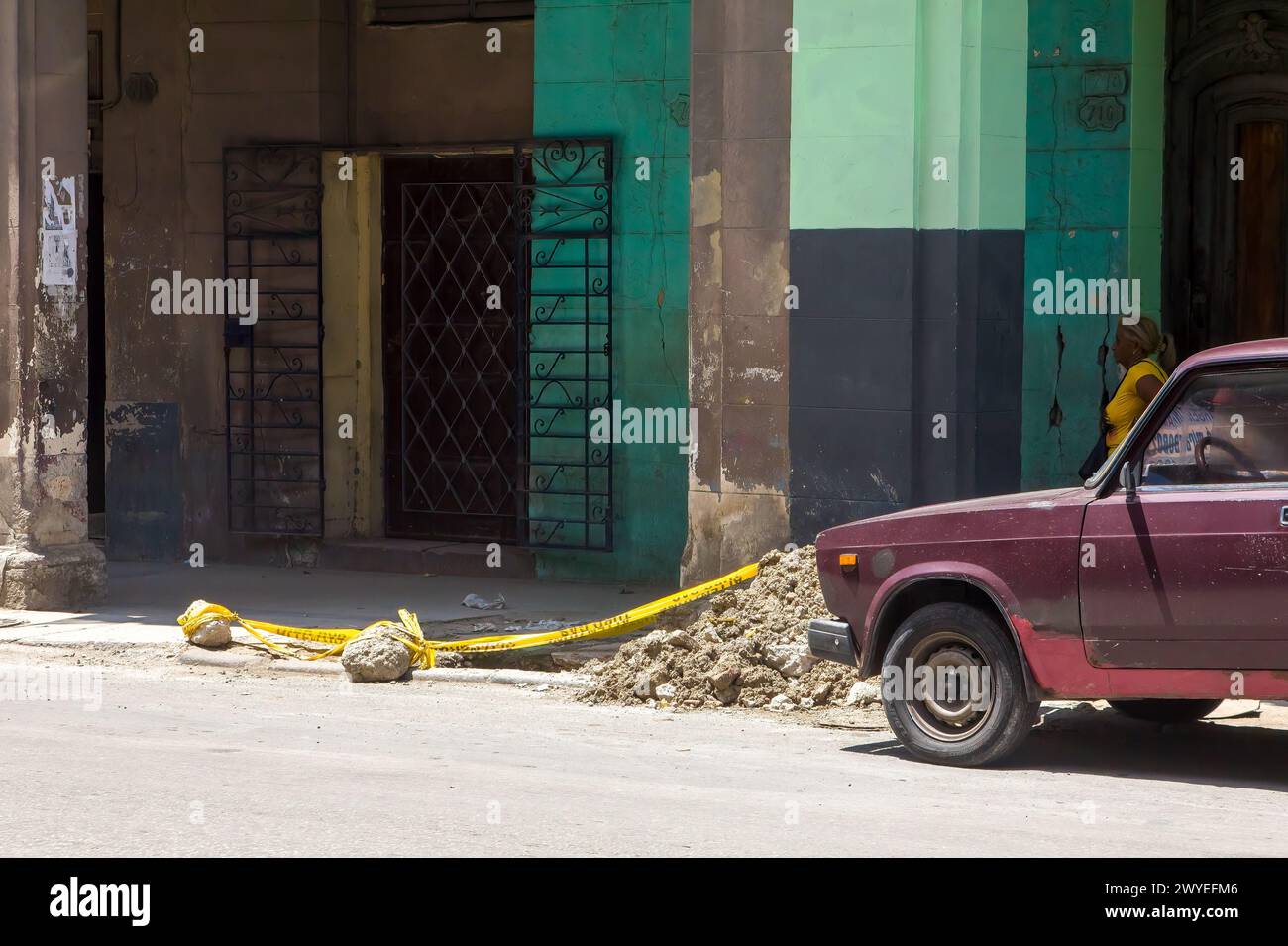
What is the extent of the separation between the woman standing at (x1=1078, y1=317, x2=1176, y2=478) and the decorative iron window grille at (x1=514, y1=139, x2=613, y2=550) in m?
4.36

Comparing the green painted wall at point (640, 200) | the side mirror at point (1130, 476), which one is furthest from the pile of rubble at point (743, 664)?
the green painted wall at point (640, 200)

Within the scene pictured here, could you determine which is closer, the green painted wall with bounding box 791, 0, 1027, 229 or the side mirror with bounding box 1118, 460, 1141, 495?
the side mirror with bounding box 1118, 460, 1141, 495

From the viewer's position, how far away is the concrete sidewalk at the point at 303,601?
12.5m

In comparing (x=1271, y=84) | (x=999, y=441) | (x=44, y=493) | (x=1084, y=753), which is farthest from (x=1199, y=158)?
(x=44, y=493)

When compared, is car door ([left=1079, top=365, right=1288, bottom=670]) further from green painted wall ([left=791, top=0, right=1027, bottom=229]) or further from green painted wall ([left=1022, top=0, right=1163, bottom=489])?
green painted wall ([left=1022, top=0, right=1163, bottom=489])

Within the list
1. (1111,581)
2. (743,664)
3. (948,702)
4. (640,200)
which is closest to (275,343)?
(640,200)

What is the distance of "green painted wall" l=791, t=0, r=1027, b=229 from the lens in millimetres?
11234

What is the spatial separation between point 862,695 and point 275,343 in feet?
25.7

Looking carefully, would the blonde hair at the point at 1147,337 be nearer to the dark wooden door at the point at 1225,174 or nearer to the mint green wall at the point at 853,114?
the mint green wall at the point at 853,114

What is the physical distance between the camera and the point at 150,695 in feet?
34.0

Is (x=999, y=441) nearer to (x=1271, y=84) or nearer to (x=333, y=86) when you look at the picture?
(x=1271, y=84)

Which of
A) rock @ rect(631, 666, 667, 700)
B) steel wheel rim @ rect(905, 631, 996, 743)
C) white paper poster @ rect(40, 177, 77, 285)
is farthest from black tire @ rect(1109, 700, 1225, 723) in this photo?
white paper poster @ rect(40, 177, 77, 285)

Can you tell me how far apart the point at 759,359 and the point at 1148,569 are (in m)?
4.59

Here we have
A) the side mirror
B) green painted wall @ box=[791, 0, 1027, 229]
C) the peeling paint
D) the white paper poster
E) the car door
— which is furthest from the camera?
the white paper poster
